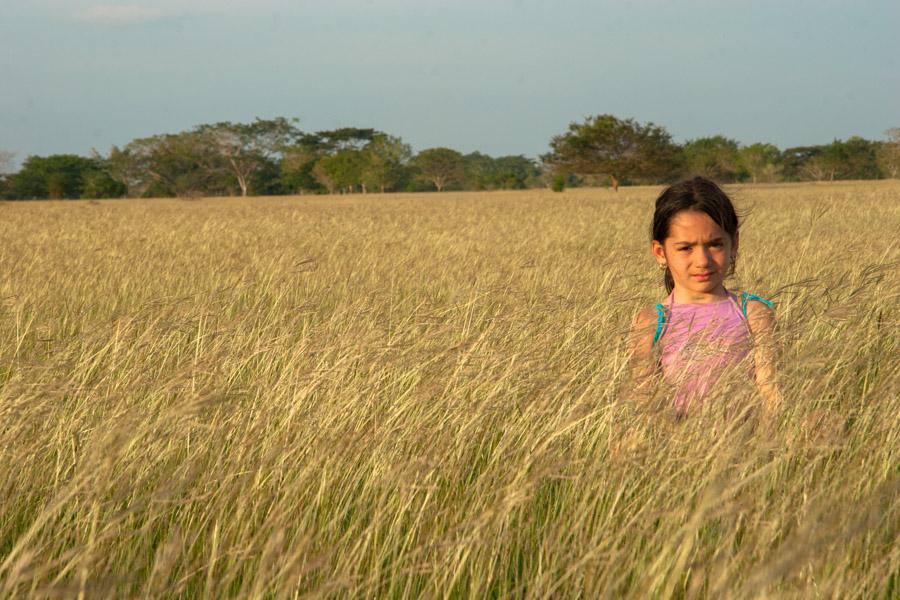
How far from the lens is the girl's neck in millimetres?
2969

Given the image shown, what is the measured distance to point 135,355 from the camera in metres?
3.47

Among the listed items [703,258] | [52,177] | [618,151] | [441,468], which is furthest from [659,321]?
[52,177]

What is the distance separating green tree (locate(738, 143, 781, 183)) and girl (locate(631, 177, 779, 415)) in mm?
70821

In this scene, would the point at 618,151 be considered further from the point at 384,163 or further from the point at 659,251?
the point at 659,251

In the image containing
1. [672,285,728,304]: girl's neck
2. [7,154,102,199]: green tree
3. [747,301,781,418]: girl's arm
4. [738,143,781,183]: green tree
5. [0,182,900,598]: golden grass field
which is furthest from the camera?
[738,143,781,183]: green tree

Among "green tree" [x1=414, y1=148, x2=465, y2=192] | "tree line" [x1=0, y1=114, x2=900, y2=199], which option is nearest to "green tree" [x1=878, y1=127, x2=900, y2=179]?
"tree line" [x1=0, y1=114, x2=900, y2=199]

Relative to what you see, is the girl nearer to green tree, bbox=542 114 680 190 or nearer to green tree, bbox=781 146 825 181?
green tree, bbox=542 114 680 190

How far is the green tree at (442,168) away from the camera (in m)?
89.6

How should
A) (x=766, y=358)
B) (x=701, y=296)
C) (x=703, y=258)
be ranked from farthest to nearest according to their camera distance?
(x=701, y=296), (x=703, y=258), (x=766, y=358)

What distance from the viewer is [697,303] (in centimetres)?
298

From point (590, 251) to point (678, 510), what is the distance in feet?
21.5

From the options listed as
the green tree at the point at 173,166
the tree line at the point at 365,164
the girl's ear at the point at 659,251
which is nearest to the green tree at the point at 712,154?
the tree line at the point at 365,164

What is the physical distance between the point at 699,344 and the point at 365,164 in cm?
7663

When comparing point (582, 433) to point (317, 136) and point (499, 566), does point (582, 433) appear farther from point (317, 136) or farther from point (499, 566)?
point (317, 136)
